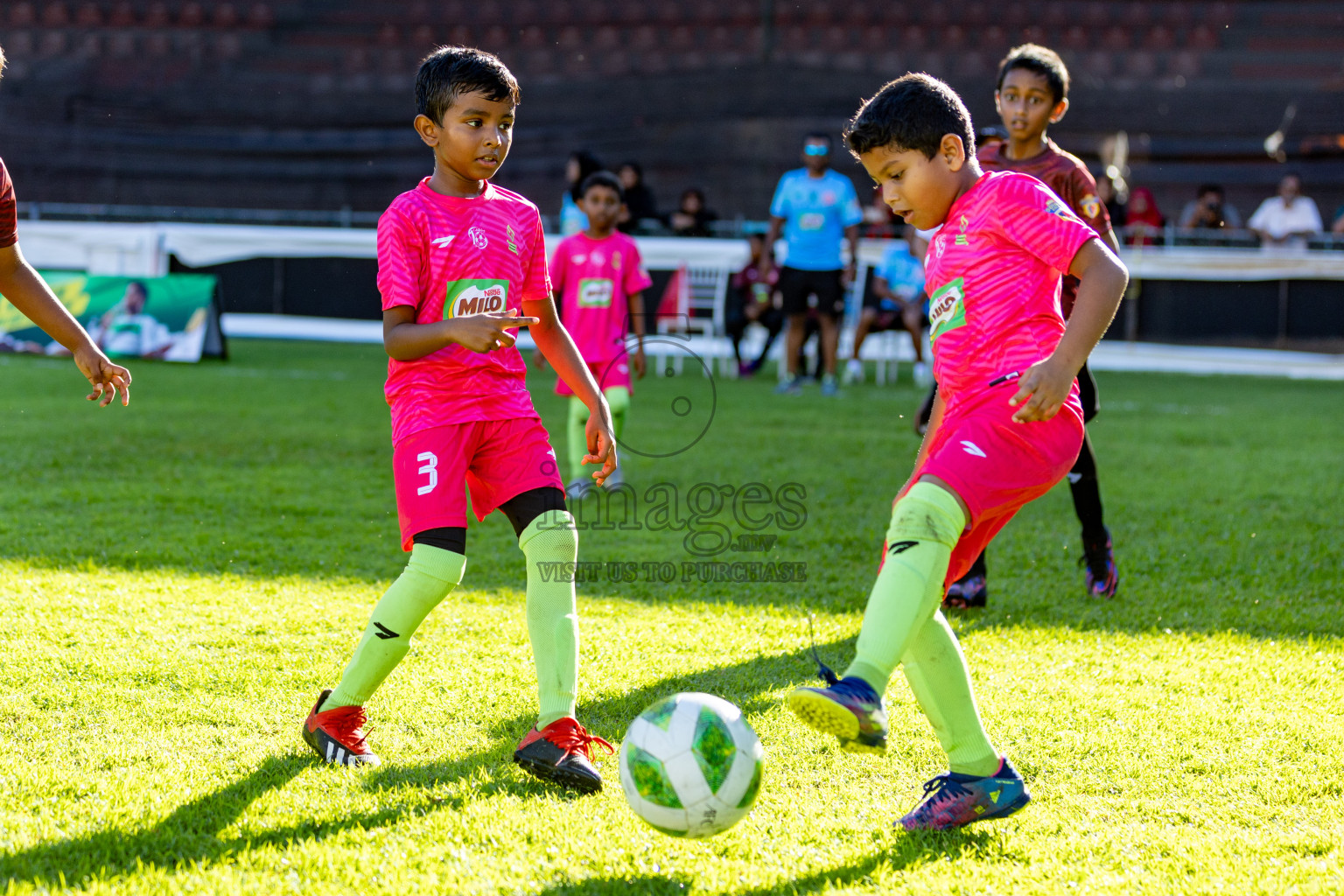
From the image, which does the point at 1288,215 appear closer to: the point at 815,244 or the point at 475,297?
the point at 815,244

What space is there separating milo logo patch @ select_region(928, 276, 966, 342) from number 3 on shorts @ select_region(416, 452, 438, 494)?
109 centimetres

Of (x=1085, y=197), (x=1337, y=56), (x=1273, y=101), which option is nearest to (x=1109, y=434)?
(x=1085, y=197)

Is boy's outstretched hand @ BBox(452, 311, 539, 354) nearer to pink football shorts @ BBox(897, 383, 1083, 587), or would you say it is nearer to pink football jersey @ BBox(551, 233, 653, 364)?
pink football shorts @ BBox(897, 383, 1083, 587)

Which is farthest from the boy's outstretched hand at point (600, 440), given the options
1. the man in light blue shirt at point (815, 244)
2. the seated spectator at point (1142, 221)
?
the seated spectator at point (1142, 221)

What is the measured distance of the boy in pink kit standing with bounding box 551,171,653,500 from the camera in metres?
6.56

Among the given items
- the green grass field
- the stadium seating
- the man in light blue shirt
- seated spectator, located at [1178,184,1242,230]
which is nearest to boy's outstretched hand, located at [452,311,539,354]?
the green grass field

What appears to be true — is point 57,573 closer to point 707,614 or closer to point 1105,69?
point 707,614

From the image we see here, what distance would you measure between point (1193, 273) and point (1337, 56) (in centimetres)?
851

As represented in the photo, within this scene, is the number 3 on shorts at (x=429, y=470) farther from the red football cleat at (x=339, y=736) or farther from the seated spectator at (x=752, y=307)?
the seated spectator at (x=752, y=307)

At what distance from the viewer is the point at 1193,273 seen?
1378cm

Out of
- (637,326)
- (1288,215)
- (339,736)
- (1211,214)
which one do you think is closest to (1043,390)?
(339,736)

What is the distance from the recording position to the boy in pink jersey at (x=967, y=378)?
233 centimetres

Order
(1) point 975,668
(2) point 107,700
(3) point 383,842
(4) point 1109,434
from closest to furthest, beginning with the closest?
1. (3) point 383,842
2. (2) point 107,700
3. (1) point 975,668
4. (4) point 1109,434

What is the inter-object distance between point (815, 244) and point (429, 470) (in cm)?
866
